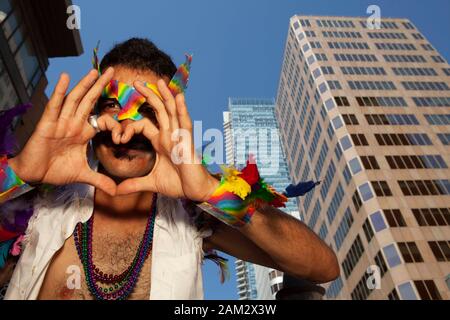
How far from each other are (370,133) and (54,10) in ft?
114

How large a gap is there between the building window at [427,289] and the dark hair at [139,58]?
30.5m

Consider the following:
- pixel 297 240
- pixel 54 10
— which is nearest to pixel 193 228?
pixel 297 240

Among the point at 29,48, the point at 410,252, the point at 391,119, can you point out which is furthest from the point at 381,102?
the point at 29,48

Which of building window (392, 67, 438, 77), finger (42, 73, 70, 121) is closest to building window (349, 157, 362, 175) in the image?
building window (392, 67, 438, 77)

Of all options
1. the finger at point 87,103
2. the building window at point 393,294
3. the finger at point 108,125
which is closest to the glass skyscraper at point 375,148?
the building window at point 393,294

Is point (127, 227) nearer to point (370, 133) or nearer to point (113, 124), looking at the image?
point (113, 124)

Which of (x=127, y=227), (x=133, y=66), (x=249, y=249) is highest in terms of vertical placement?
(x=133, y=66)

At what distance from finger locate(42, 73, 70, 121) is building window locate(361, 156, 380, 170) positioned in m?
36.9

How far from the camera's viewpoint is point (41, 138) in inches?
73.8

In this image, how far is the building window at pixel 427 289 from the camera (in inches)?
1028

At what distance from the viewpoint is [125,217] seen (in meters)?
2.60

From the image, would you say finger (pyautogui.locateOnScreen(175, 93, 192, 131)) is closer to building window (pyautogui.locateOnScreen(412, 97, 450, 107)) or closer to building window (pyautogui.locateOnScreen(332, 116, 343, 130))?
building window (pyautogui.locateOnScreen(332, 116, 343, 130))

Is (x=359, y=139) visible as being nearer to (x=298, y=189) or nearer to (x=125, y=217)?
(x=298, y=189)

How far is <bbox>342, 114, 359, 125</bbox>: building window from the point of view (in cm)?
3936
